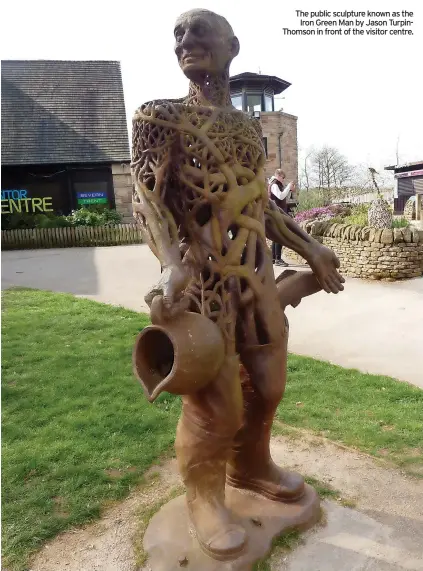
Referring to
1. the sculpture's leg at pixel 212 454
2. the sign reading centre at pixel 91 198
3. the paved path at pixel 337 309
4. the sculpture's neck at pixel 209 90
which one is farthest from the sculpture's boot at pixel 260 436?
the sign reading centre at pixel 91 198

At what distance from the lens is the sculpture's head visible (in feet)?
6.53

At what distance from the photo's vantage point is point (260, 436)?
2473mm

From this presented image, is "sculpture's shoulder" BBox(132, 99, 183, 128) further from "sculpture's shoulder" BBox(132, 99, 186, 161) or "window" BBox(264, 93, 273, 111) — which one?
"window" BBox(264, 93, 273, 111)

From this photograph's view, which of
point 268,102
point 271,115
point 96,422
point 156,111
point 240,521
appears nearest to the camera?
point 156,111

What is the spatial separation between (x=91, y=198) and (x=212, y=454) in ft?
63.0

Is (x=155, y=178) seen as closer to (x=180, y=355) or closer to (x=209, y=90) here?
(x=209, y=90)

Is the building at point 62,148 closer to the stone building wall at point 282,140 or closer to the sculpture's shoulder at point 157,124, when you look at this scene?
the stone building wall at point 282,140

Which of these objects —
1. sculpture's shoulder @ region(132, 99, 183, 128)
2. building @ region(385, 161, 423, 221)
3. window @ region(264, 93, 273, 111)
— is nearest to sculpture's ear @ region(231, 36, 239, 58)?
sculpture's shoulder @ region(132, 99, 183, 128)

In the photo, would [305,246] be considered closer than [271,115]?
Yes

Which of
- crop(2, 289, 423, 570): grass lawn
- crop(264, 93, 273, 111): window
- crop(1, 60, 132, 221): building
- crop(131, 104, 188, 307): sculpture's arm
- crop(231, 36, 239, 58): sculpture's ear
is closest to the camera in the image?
crop(131, 104, 188, 307): sculpture's arm

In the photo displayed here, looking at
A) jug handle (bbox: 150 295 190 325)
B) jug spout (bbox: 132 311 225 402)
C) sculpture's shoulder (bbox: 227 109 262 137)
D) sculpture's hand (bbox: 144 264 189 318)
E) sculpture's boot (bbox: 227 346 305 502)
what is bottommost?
sculpture's boot (bbox: 227 346 305 502)

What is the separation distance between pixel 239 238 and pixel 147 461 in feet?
6.37

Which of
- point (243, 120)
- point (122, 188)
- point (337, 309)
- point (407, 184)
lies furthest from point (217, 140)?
point (407, 184)

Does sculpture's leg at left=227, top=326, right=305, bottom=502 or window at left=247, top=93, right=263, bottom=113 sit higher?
window at left=247, top=93, right=263, bottom=113
